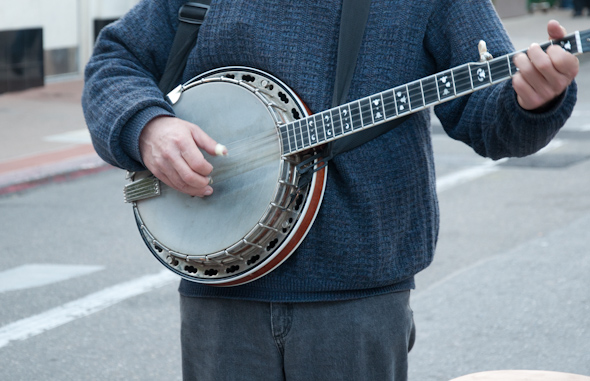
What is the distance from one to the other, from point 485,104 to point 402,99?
169mm

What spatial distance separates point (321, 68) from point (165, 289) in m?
3.63

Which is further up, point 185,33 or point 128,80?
point 185,33

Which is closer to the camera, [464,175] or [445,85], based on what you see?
[445,85]

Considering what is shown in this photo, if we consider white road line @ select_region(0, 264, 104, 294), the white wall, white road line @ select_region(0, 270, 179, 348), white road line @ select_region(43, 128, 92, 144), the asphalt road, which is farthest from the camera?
the white wall

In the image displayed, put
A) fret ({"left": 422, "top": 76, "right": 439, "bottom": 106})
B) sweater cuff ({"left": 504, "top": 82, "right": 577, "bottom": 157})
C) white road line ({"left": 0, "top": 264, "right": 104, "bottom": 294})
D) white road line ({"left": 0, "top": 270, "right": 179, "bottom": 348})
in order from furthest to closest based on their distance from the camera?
1. white road line ({"left": 0, "top": 264, "right": 104, "bottom": 294})
2. white road line ({"left": 0, "top": 270, "right": 179, "bottom": 348})
3. fret ({"left": 422, "top": 76, "right": 439, "bottom": 106})
4. sweater cuff ({"left": 504, "top": 82, "right": 577, "bottom": 157})

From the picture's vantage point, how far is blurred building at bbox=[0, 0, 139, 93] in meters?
12.9

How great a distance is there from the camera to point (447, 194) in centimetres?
761

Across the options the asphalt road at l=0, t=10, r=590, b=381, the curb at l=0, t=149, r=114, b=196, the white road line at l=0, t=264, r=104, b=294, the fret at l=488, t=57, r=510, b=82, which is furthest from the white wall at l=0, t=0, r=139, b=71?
the fret at l=488, t=57, r=510, b=82

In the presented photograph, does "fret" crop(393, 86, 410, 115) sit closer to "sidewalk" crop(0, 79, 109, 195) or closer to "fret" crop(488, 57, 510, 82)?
"fret" crop(488, 57, 510, 82)

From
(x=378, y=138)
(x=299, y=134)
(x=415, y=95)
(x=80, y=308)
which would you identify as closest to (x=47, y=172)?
(x=80, y=308)

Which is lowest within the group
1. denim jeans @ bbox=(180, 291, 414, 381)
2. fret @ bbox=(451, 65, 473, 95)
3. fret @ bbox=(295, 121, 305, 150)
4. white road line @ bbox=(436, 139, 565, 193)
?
white road line @ bbox=(436, 139, 565, 193)

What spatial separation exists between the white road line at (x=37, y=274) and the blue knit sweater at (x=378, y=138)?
3674 mm

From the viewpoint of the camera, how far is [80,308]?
4.95 m

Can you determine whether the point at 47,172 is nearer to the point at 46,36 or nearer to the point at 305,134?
the point at 46,36
